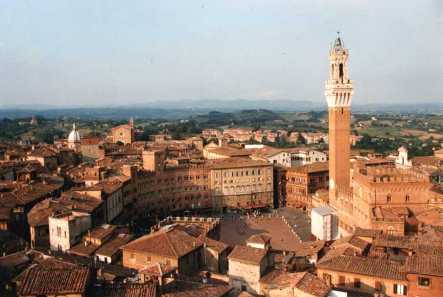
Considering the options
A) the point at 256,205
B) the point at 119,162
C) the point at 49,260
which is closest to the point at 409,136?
the point at 256,205

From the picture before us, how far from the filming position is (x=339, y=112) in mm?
54750

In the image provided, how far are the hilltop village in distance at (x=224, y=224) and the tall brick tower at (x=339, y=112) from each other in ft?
0.38

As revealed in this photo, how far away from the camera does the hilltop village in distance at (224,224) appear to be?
22.5 meters

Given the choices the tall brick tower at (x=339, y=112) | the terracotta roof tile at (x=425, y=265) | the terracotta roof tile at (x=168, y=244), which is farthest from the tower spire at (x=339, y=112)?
the terracotta roof tile at (x=425, y=265)

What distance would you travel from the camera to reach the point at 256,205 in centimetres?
6756

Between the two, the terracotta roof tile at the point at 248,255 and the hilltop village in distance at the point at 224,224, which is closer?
the hilltop village in distance at the point at 224,224

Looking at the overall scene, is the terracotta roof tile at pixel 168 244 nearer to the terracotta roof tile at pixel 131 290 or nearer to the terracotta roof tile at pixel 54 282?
the terracotta roof tile at pixel 131 290

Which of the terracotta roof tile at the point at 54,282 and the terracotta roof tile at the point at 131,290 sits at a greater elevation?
the terracotta roof tile at the point at 54,282

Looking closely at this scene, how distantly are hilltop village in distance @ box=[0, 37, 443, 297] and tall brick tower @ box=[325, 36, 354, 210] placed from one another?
12 centimetres

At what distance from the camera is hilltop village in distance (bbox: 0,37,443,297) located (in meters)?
22.5

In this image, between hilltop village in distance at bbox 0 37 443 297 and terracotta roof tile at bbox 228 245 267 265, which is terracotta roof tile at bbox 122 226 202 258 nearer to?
hilltop village in distance at bbox 0 37 443 297

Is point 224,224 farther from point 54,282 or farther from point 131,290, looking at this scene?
point 54,282

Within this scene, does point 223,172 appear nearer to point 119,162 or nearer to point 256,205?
point 256,205

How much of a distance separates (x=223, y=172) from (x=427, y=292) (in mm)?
44637
